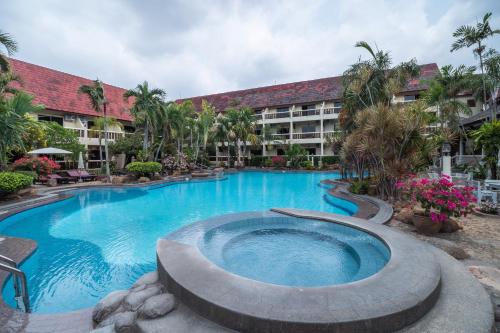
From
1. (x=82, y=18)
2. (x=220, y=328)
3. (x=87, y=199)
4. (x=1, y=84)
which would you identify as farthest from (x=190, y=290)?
(x=1, y=84)

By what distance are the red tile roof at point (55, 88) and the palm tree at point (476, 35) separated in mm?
24292

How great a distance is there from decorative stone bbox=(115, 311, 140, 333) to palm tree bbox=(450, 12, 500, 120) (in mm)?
18826

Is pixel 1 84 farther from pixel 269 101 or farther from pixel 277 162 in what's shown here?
pixel 269 101

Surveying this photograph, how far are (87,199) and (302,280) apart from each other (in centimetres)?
1346

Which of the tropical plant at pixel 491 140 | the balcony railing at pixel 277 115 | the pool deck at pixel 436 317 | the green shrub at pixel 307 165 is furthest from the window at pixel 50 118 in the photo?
the tropical plant at pixel 491 140

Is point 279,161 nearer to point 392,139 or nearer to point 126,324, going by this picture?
point 392,139

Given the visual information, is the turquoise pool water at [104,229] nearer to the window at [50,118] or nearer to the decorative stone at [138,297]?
the decorative stone at [138,297]

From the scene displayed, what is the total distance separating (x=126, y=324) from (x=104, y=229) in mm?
6414

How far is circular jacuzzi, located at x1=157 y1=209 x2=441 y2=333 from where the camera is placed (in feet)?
9.14

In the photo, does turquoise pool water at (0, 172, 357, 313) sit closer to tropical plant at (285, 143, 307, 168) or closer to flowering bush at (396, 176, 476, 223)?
flowering bush at (396, 176, 476, 223)

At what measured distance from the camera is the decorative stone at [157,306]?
3073 mm

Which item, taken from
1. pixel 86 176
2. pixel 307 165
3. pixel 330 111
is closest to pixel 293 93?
pixel 330 111

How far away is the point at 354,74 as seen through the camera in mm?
13609

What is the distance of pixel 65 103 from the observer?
24750 millimetres
